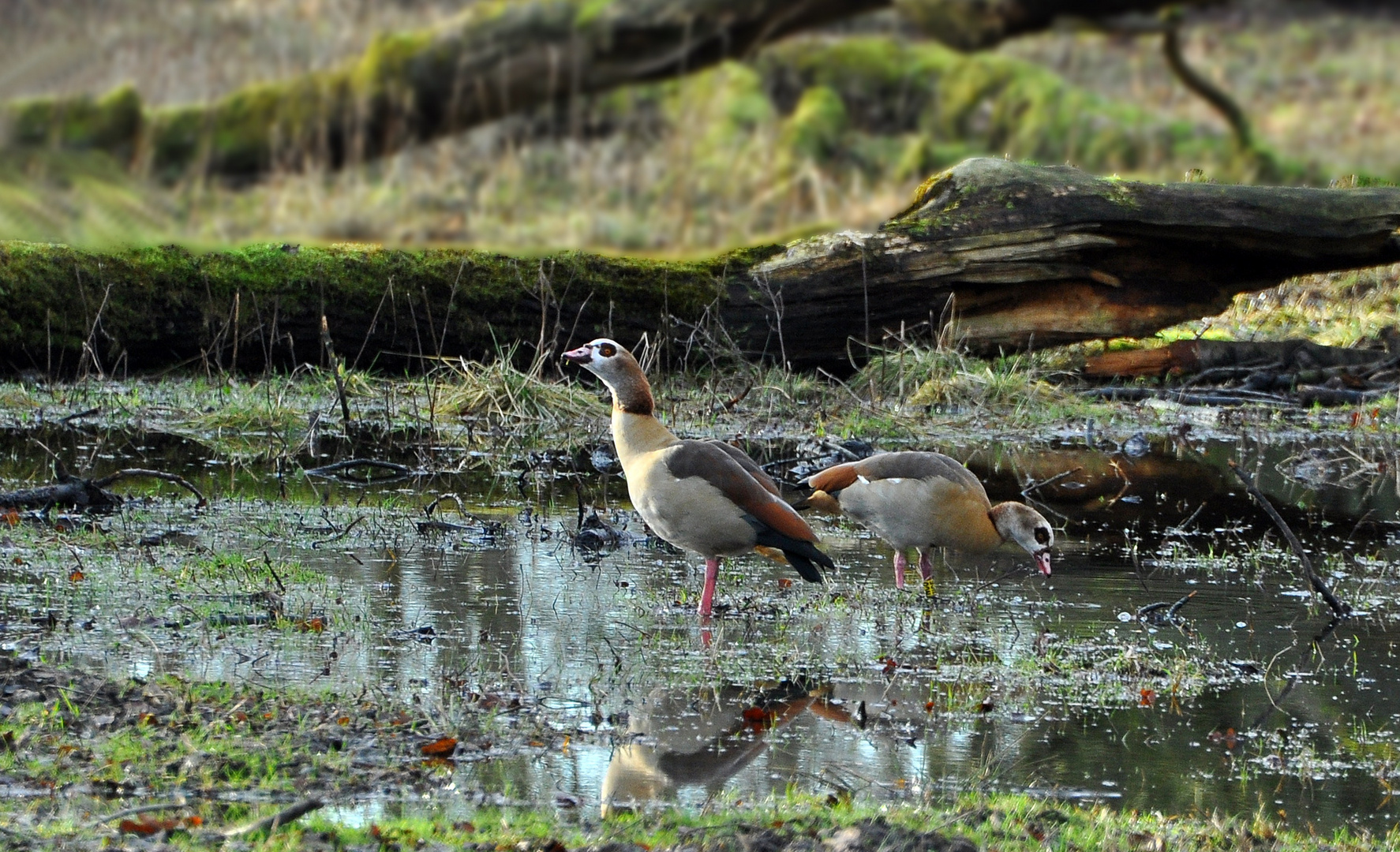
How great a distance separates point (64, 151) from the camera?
0.82 m

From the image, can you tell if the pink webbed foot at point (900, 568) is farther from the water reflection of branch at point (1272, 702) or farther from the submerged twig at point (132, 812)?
the submerged twig at point (132, 812)

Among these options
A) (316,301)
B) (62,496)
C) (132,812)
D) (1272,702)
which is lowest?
(1272,702)

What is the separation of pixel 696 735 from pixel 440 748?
2.88 feet

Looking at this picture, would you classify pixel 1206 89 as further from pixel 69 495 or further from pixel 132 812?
pixel 69 495

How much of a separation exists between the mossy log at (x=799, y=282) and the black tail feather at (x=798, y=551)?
556 centimetres

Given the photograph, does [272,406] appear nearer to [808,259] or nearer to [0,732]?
[808,259]

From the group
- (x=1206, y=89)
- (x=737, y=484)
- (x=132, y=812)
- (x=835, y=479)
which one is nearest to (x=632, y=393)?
(x=737, y=484)

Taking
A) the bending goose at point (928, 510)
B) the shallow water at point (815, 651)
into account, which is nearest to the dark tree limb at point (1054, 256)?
the shallow water at point (815, 651)

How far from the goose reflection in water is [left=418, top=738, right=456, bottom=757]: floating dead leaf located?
0.48m

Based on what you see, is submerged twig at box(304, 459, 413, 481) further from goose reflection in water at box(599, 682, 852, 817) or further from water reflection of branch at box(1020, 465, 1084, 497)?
goose reflection in water at box(599, 682, 852, 817)

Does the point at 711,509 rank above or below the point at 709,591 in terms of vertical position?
above

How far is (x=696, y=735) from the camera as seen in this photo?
4.64 metres

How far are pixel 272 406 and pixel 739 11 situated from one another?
10068mm

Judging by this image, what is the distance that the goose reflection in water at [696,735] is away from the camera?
4.12 m
